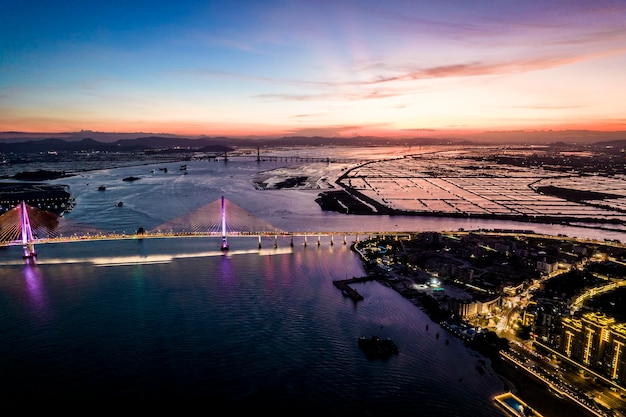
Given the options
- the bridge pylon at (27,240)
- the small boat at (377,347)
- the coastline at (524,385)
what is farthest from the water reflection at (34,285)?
the coastline at (524,385)

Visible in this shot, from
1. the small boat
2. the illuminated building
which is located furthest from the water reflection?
the illuminated building

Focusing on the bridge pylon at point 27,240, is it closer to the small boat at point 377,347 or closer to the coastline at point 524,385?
the small boat at point 377,347

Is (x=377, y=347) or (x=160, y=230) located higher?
(x=160, y=230)

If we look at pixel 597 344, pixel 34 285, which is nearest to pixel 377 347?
pixel 597 344

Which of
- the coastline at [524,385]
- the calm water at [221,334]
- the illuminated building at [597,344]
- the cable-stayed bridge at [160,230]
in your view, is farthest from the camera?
the cable-stayed bridge at [160,230]

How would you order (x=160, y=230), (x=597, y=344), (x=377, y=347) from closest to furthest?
(x=597, y=344), (x=377, y=347), (x=160, y=230)

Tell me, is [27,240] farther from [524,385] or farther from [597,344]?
[597,344]

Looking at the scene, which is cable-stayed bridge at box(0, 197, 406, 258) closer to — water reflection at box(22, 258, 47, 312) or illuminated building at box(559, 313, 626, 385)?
water reflection at box(22, 258, 47, 312)

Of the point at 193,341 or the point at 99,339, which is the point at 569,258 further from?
the point at 99,339
